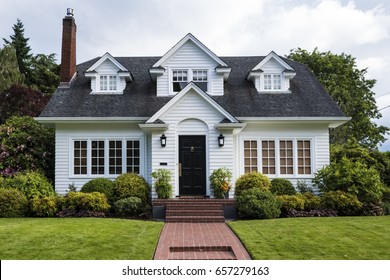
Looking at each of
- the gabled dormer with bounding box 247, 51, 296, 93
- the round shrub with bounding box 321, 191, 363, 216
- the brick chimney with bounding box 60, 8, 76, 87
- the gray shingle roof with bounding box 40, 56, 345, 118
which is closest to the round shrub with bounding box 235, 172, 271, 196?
the round shrub with bounding box 321, 191, 363, 216

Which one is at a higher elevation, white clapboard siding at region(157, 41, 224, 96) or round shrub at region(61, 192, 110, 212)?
white clapboard siding at region(157, 41, 224, 96)

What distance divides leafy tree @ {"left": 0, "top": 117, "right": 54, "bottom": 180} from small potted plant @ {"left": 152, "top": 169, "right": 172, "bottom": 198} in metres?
5.88

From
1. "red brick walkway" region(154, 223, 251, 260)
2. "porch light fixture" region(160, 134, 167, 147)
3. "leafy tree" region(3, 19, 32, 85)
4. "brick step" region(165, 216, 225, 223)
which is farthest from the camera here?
"leafy tree" region(3, 19, 32, 85)

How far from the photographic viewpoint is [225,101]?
17766mm

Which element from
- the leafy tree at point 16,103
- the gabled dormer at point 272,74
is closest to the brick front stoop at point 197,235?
the gabled dormer at point 272,74

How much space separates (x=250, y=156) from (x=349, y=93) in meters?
19.5

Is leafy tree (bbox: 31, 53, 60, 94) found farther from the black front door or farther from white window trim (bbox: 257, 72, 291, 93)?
the black front door

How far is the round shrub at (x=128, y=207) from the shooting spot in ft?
46.0

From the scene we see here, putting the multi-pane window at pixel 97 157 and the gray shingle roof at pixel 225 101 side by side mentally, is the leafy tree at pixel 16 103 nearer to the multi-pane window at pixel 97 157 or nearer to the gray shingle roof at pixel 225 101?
the gray shingle roof at pixel 225 101

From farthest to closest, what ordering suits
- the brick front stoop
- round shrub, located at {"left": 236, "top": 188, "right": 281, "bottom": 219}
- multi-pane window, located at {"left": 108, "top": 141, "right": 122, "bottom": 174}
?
multi-pane window, located at {"left": 108, "top": 141, "right": 122, "bottom": 174} → round shrub, located at {"left": 236, "top": 188, "right": 281, "bottom": 219} → the brick front stoop

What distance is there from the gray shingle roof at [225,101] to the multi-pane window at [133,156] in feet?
4.64

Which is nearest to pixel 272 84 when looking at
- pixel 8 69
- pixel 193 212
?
pixel 193 212

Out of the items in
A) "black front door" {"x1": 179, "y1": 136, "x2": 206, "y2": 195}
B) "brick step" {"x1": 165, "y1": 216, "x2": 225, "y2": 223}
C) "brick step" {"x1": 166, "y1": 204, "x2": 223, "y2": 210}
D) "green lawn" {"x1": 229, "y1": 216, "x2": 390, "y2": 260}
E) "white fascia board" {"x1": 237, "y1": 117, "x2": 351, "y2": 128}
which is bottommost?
"brick step" {"x1": 165, "y1": 216, "x2": 225, "y2": 223}

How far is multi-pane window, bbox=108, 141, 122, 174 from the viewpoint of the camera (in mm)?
16828
